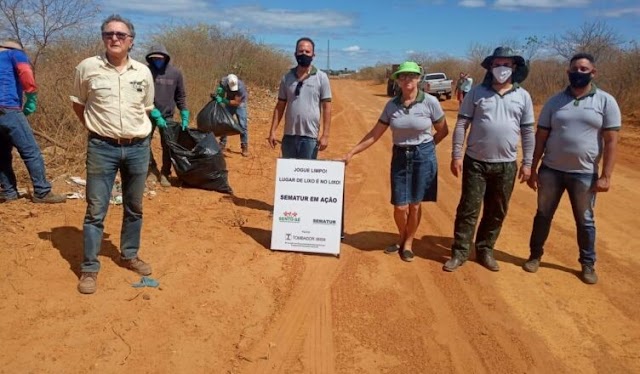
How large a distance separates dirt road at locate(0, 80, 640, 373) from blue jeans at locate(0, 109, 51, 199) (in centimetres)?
24

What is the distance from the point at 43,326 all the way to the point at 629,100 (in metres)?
21.0

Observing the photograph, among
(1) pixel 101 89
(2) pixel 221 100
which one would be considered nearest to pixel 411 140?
(1) pixel 101 89

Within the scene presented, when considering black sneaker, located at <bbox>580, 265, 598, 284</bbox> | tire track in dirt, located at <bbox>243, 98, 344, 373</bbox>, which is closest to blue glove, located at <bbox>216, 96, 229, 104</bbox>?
tire track in dirt, located at <bbox>243, 98, 344, 373</bbox>

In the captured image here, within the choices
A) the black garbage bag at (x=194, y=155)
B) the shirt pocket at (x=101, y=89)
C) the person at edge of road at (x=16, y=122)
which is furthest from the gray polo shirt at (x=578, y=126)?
the person at edge of road at (x=16, y=122)

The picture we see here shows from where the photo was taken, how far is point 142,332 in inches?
139

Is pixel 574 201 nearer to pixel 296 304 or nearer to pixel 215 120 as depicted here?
pixel 296 304

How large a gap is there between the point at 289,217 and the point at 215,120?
304 centimetres

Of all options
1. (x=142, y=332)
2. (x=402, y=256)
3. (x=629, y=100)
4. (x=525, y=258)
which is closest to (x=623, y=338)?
(x=525, y=258)

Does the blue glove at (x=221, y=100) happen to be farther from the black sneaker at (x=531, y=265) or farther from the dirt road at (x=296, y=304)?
the black sneaker at (x=531, y=265)

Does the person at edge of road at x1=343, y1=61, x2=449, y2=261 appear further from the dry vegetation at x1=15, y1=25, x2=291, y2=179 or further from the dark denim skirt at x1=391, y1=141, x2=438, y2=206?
the dry vegetation at x1=15, y1=25, x2=291, y2=179

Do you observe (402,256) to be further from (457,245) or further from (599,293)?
(599,293)

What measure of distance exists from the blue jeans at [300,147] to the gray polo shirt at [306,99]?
7cm

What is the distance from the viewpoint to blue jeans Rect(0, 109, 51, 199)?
5398 mm

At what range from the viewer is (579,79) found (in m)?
4.27
